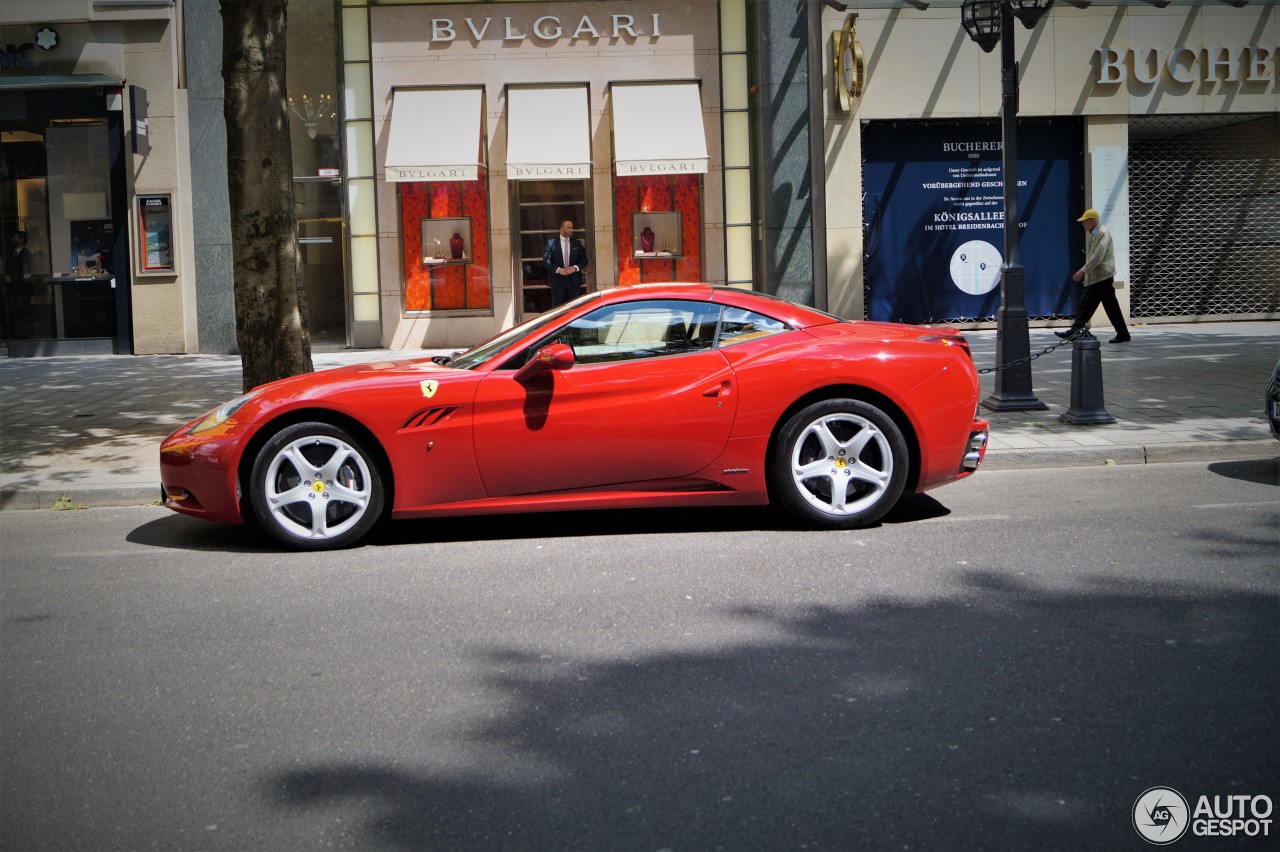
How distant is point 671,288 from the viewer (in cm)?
691

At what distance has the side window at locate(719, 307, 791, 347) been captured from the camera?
6777 mm

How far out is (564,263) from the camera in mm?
18641

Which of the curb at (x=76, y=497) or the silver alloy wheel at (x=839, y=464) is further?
the curb at (x=76, y=497)

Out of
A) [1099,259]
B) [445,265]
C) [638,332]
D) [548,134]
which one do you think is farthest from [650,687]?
[445,265]

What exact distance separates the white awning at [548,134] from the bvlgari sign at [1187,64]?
8.14m

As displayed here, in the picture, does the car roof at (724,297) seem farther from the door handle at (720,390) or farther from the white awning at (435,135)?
the white awning at (435,135)

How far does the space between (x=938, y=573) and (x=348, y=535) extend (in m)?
2.93

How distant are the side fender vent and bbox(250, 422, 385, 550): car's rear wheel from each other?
29cm

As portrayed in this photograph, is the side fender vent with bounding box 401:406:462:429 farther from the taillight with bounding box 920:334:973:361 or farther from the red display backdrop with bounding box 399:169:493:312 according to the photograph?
the red display backdrop with bounding box 399:169:493:312

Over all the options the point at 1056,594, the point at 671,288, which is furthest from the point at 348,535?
the point at 1056,594

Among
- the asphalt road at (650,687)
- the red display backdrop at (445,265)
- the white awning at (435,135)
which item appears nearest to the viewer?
the asphalt road at (650,687)

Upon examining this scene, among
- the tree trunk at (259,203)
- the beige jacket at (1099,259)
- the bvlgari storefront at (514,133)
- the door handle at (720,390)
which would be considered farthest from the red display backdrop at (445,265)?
the door handle at (720,390)

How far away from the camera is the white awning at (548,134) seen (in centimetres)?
1908

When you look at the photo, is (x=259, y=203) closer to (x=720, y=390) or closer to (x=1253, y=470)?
(x=720, y=390)
